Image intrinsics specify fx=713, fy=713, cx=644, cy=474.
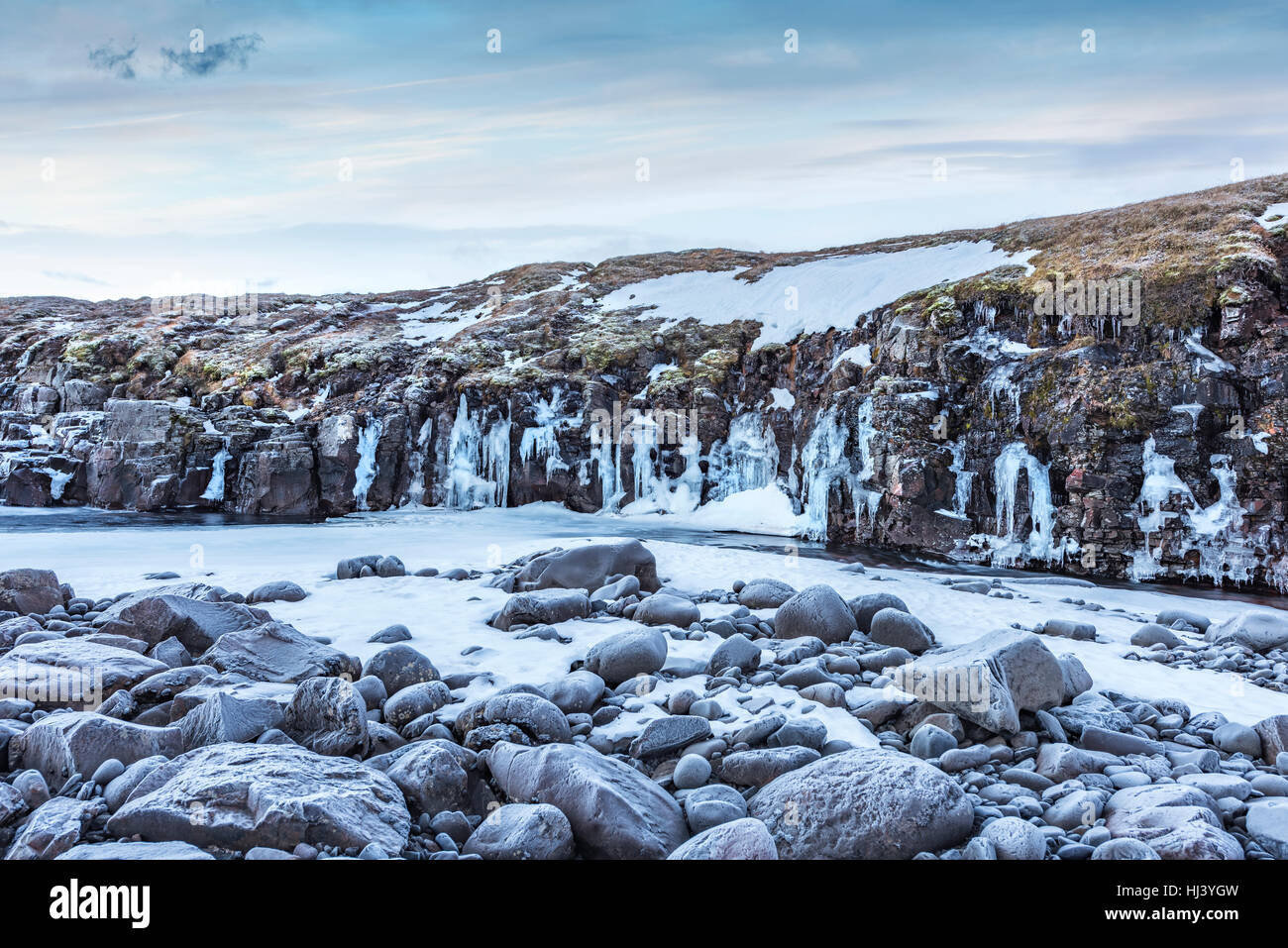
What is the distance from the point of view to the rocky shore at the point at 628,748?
12.1 ft

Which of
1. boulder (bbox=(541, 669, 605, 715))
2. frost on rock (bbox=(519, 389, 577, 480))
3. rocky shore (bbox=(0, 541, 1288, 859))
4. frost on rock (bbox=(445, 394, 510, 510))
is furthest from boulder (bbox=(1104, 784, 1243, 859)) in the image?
frost on rock (bbox=(445, 394, 510, 510))

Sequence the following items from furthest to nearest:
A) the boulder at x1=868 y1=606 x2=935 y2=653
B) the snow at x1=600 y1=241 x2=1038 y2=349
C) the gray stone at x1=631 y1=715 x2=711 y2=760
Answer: the snow at x1=600 y1=241 x2=1038 y2=349, the boulder at x1=868 y1=606 x2=935 y2=653, the gray stone at x1=631 y1=715 x2=711 y2=760

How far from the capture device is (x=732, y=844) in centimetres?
352

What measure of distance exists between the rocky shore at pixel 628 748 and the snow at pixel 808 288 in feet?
65.7

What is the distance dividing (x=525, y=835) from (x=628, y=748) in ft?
5.08

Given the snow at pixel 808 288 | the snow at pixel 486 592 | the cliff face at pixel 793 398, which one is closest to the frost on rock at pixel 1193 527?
the cliff face at pixel 793 398

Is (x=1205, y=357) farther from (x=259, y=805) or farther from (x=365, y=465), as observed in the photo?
(x=365, y=465)

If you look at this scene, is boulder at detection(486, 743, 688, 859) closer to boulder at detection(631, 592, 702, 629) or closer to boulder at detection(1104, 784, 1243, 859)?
boulder at detection(1104, 784, 1243, 859)

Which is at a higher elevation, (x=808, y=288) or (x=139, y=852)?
(x=808, y=288)

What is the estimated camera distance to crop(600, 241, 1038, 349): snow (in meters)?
25.7

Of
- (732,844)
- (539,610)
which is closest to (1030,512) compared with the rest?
(539,610)

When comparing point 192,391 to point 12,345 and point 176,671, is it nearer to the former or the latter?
point 12,345

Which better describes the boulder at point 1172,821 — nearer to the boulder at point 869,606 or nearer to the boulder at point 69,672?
the boulder at point 869,606

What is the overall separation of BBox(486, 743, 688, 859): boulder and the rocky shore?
0.01 m
